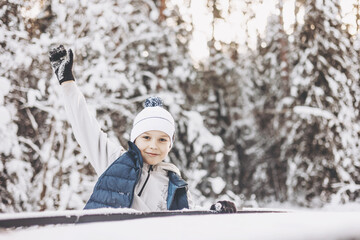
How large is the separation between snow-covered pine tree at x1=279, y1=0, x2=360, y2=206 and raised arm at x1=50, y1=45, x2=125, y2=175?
5.66 m

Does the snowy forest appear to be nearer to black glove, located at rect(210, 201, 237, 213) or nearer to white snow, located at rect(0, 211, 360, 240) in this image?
black glove, located at rect(210, 201, 237, 213)

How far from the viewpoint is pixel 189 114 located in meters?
7.06

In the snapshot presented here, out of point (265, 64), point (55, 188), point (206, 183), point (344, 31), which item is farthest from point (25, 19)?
point (265, 64)

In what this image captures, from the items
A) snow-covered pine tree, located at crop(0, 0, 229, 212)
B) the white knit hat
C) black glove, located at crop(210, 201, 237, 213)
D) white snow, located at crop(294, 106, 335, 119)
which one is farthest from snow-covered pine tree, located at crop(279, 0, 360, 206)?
black glove, located at crop(210, 201, 237, 213)

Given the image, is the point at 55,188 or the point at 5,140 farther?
the point at 55,188

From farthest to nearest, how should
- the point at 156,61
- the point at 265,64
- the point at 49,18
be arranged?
1. the point at 265,64
2. the point at 156,61
3. the point at 49,18

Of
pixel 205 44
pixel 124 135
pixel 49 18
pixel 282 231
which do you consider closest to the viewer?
pixel 282 231

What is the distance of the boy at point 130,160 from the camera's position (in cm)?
222

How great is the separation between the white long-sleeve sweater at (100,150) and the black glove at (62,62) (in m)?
0.04

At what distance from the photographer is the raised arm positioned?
7.62 feet

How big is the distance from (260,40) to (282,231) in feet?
43.3

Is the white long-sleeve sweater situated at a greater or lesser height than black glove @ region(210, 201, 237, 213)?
greater

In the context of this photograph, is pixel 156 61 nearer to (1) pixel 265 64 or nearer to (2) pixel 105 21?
(2) pixel 105 21

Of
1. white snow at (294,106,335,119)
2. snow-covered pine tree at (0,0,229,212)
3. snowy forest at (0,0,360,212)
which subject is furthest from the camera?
white snow at (294,106,335,119)
